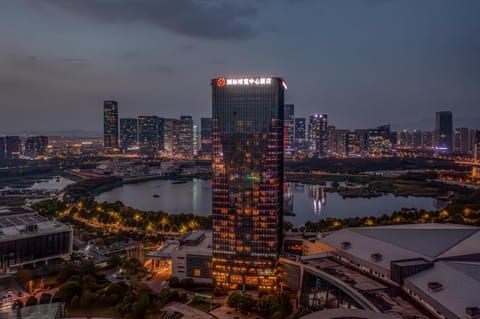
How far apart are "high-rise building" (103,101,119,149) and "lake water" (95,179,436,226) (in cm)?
7796

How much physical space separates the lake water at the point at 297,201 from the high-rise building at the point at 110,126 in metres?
78.0

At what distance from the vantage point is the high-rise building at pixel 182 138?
417 feet

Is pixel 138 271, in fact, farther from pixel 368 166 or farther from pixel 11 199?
pixel 368 166

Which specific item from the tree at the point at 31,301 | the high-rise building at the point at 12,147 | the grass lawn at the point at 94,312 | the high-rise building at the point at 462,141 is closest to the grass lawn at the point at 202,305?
the grass lawn at the point at 94,312

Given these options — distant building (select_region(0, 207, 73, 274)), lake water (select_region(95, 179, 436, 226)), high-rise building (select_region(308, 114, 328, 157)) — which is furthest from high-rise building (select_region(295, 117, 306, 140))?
distant building (select_region(0, 207, 73, 274))

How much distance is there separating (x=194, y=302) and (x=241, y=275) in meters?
3.25

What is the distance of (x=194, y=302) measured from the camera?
18859mm

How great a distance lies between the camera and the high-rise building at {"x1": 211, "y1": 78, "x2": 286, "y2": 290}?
69.1ft

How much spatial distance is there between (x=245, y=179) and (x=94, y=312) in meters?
10.2

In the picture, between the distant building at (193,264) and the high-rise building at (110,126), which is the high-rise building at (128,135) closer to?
the high-rise building at (110,126)

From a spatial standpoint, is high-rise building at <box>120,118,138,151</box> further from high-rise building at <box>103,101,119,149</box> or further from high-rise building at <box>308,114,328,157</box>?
high-rise building at <box>308,114,328,157</box>

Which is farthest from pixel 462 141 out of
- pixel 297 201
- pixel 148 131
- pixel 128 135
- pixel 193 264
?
pixel 193 264

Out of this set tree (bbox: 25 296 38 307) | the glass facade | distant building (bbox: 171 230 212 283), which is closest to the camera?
tree (bbox: 25 296 38 307)

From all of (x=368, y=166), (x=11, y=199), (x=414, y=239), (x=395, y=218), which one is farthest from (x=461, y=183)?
(x=11, y=199)
